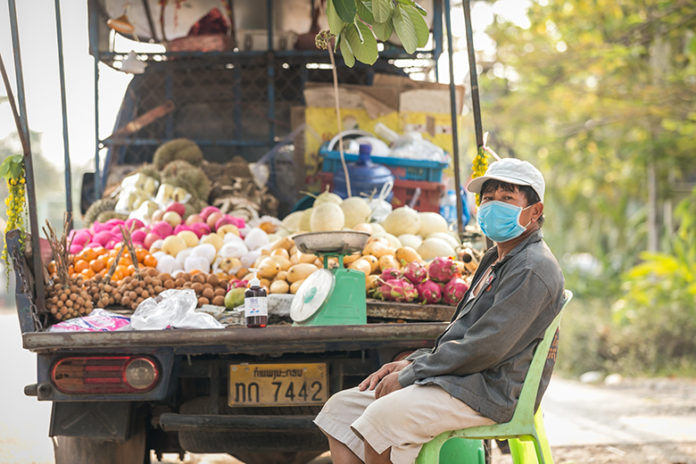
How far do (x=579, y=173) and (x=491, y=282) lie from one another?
16.3 m

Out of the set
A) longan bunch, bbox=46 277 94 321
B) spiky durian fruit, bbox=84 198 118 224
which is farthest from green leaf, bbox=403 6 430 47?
spiky durian fruit, bbox=84 198 118 224

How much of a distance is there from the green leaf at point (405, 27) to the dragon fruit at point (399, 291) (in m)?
1.61

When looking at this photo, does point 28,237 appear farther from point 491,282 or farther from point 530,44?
point 530,44

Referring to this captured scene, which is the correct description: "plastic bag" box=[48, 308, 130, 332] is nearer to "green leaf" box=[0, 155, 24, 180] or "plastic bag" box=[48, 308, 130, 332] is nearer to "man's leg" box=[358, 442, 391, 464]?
"green leaf" box=[0, 155, 24, 180]

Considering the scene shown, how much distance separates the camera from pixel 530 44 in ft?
45.9

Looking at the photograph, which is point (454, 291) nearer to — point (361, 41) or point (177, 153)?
point (361, 41)

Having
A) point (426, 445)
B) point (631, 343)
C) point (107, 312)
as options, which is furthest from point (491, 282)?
point (631, 343)

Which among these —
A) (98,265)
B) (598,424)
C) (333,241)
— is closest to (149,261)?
(98,265)

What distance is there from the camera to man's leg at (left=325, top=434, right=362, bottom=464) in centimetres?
320

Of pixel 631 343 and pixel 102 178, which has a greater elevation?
pixel 102 178

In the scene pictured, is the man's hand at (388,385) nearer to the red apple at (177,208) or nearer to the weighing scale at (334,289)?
the weighing scale at (334,289)

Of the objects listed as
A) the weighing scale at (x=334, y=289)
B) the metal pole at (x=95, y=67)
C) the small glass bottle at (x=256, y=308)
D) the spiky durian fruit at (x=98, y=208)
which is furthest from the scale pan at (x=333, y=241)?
the metal pole at (x=95, y=67)

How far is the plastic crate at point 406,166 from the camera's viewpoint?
6.04 meters

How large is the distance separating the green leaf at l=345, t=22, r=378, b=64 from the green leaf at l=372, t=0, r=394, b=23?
0.47 ft
